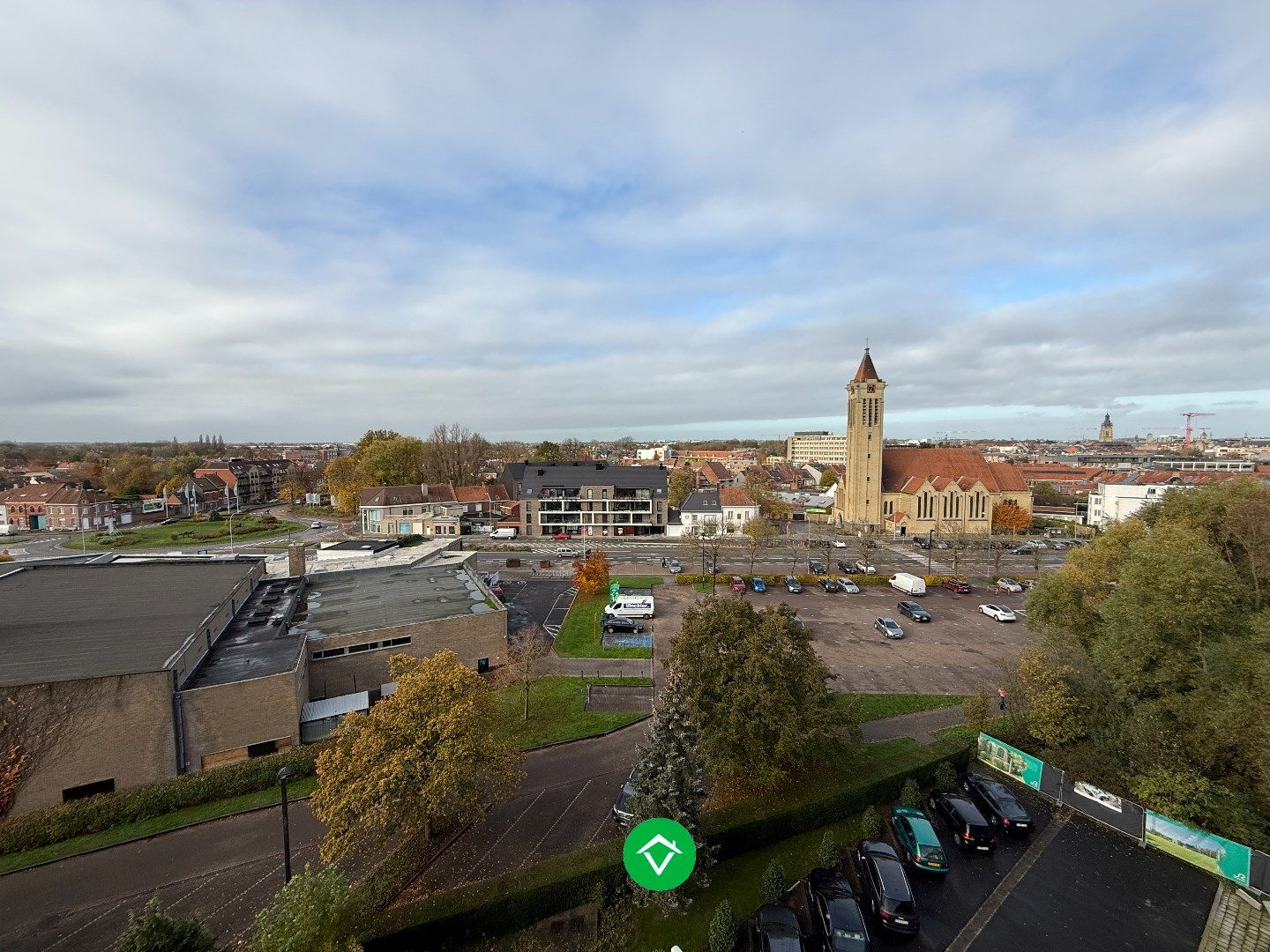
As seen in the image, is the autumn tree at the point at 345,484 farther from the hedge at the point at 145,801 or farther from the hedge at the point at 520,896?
the hedge at the point at 520,896

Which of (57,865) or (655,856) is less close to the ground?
(655,856)

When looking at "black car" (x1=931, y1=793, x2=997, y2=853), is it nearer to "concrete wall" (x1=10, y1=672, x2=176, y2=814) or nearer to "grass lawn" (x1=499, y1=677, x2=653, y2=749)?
"grass lawn" (x1=499, y1=677, x2=653, y2=749)

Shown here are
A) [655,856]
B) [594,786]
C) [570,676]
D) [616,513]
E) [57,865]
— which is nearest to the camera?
[655,856]

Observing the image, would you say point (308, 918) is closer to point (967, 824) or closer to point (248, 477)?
point (967, 824)

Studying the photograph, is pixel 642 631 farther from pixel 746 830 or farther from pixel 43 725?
pixel 43 725

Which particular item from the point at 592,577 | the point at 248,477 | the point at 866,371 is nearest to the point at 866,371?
the point at 866,371

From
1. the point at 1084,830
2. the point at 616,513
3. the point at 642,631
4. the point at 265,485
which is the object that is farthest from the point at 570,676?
the point at 265,485

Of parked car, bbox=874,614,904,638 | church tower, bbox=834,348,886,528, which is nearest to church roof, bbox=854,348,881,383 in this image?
church tower, bbox=834,348,886,528
